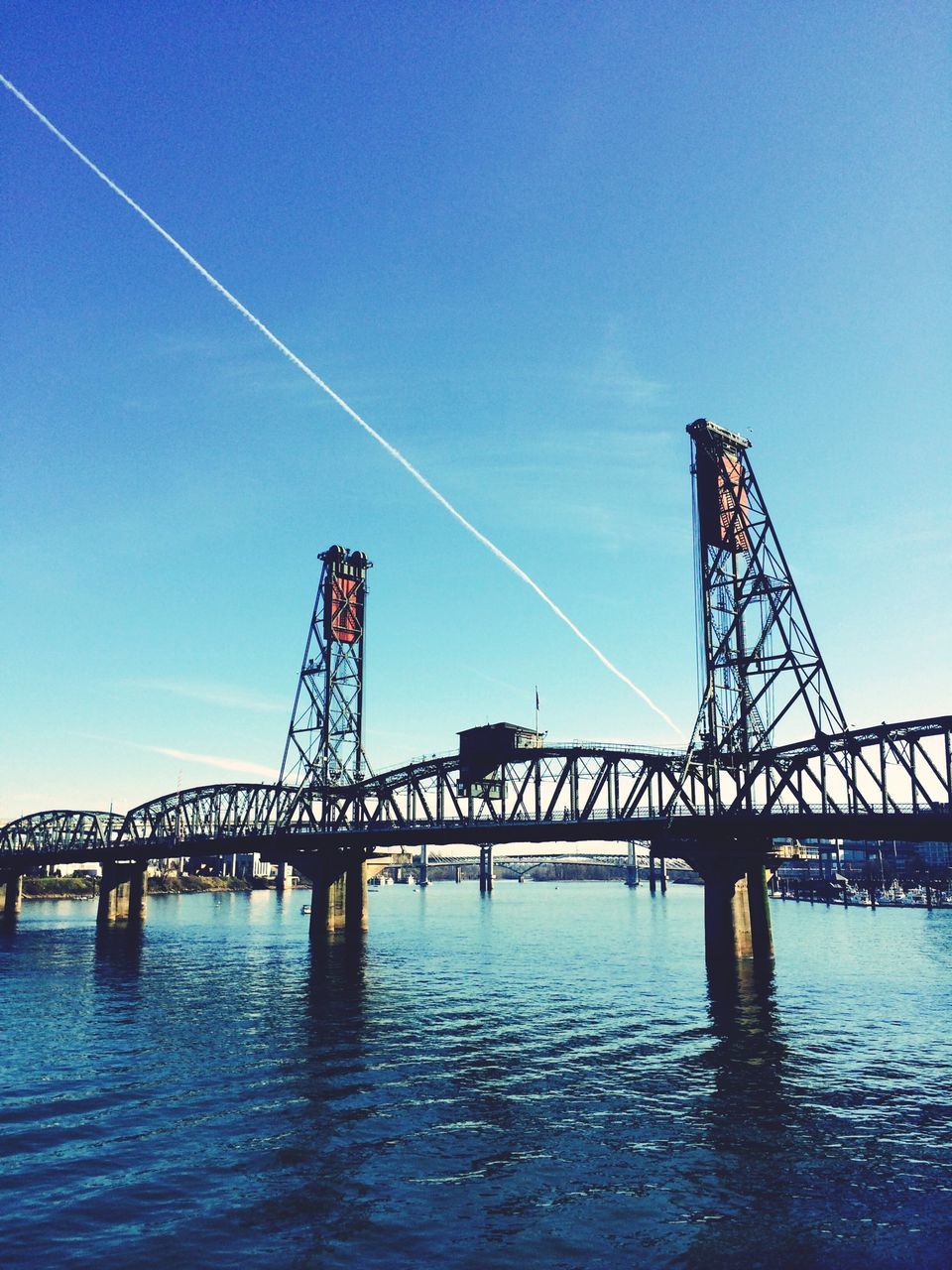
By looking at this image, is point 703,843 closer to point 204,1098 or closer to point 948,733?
point 948,733

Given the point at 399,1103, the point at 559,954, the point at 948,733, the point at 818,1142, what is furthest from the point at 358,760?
the point at 818,1142

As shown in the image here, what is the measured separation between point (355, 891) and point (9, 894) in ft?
230

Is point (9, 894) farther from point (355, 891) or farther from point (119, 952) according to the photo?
point (355, 891)

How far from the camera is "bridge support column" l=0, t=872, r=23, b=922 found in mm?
138625

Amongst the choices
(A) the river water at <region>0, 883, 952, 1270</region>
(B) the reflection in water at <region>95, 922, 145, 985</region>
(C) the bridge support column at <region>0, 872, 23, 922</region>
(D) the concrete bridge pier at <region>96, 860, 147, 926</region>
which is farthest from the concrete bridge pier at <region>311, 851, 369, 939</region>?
(C) the bridge support column at <region>0, 872, 23, 922</region>

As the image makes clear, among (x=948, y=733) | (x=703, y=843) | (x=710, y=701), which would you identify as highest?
(x=710, y=701)

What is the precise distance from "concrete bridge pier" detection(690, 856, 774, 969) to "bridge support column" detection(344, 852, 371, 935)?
→ 47.6 m

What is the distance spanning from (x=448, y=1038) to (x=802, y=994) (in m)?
31.5

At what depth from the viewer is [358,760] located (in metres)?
117

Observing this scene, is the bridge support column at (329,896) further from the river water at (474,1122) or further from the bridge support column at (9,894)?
the bridge support column at (9,894)

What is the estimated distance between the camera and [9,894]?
139 meters

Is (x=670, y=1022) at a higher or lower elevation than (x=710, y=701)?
lower

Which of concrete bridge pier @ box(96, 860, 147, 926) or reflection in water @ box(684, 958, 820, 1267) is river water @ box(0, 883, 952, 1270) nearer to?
reflection in water @ box(684, 958, 820, 1267)

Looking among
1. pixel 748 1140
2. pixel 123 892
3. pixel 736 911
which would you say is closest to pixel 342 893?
pixel 123 892
